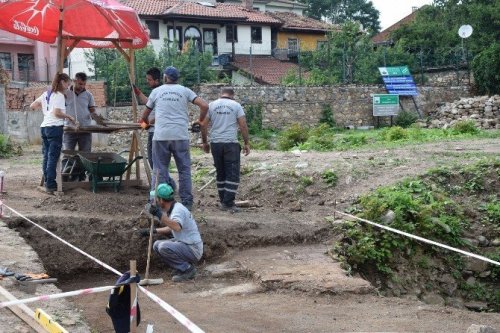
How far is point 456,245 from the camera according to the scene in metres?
10.9

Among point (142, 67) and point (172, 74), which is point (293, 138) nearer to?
point (142, 67)

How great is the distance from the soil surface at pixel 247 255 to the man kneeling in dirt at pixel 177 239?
198mm

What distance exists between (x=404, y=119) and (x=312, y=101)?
12.9 ft

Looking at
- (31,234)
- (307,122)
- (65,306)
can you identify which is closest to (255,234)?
(31,234)

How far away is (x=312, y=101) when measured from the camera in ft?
95.3

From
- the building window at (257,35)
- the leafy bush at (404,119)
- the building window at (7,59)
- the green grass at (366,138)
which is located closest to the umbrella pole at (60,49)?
the green grass at (366,138)

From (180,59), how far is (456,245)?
1974cm

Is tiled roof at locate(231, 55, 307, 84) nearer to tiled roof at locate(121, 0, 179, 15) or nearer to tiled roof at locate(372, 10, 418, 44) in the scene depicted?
tiled roof at locate(121, 0, 179, 15)

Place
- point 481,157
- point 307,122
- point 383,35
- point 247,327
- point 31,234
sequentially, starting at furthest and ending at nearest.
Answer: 1. point 383,35
2. point 307,122
3. point 481,157
4. point 31,234
5. point 247,327

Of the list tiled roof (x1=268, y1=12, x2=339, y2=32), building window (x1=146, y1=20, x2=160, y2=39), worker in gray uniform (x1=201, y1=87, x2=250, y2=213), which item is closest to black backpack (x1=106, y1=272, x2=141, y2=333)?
worker in gray uniform (x1=201, y1=87, x2=250, y2=213)

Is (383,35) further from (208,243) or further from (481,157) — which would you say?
(208,243)

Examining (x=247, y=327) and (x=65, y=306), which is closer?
(x=65, y=306)

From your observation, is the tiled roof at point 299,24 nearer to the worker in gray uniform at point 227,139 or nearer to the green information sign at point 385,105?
the green information sign at point 385,105

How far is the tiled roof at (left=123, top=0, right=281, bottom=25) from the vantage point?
4141cm
